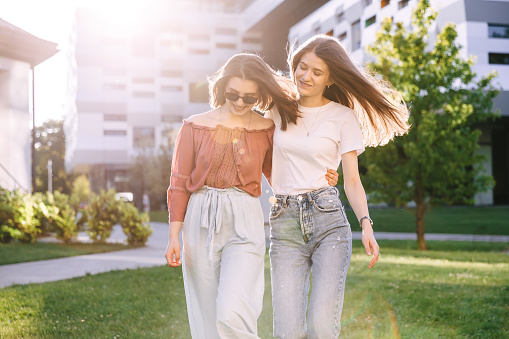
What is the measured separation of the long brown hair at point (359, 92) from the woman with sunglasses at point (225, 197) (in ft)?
1.04

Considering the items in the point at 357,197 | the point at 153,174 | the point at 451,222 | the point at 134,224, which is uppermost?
the point at 153,174

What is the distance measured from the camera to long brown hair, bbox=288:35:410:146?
3668 millimetres

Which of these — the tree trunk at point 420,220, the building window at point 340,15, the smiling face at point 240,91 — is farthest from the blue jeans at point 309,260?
the building window at point 340,15

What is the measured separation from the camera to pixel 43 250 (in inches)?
498

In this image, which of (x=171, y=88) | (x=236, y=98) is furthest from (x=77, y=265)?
(x=171, y=88)

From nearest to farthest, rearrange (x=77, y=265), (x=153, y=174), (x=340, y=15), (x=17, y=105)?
(x=77, y=265) → (x=17, y=105) → (x=340, y=15) → (x=153, y=174)

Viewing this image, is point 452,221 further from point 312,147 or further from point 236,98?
point 236,98

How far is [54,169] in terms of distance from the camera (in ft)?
209

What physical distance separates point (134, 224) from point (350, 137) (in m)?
11.4

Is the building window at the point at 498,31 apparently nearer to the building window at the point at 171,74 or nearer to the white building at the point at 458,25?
the white building at the point at 458,25

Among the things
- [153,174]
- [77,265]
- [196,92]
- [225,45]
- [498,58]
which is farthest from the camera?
[225,45]

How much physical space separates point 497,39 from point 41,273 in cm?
2429

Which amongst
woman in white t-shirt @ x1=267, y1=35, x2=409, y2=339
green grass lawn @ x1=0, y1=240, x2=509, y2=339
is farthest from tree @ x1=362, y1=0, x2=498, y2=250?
woman in white t-shirt @ x1=267, y1=35, x2=409, y2=339

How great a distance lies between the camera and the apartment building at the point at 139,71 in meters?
60.2
